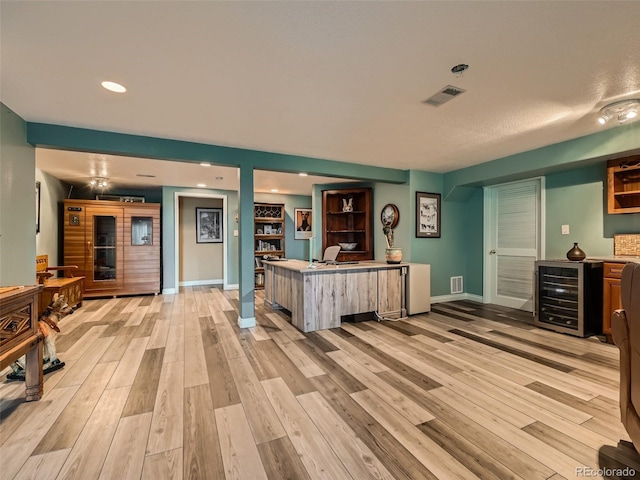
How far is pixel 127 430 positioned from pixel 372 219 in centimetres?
482

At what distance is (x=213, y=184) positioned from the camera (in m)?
5.94

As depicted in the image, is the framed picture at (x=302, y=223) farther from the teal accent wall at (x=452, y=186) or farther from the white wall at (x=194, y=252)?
the white wall at (x=194, y=252)

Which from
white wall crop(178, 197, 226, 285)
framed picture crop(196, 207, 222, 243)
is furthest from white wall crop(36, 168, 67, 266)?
framed picture crop(196, 207, 222, 243)

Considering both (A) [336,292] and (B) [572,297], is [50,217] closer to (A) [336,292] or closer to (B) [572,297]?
(A) [336,292]

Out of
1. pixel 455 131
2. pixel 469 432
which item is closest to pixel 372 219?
pixel 455 131

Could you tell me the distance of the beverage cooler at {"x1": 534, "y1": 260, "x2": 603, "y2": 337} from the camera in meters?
3.27

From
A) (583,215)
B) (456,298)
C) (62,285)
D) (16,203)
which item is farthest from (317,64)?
(456,298)

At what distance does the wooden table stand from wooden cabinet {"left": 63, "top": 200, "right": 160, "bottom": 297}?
4.05 m

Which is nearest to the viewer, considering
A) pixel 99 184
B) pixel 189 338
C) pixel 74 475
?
pixel 74 475

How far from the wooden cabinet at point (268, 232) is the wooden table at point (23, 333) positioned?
481 cm

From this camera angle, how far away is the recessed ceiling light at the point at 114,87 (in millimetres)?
2141

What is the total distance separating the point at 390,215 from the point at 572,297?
2755mm

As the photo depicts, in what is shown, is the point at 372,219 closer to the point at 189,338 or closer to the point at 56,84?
the point at 189,338

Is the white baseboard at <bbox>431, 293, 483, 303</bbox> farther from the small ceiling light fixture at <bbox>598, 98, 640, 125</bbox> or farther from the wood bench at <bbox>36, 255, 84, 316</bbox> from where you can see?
the wood bench at <bbox>36, 255, 84, 316</bbox>
